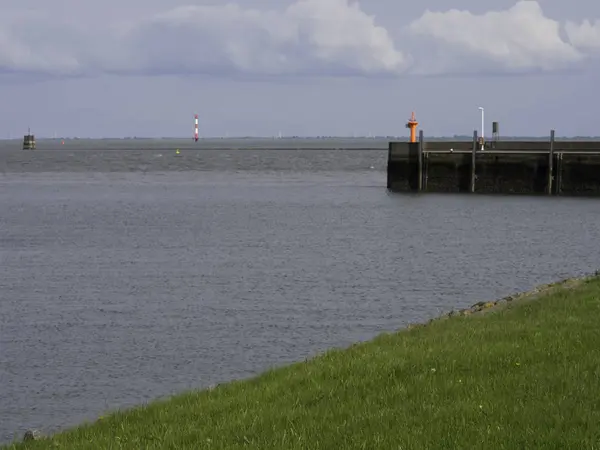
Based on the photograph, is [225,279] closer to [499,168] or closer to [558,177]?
[558,177]

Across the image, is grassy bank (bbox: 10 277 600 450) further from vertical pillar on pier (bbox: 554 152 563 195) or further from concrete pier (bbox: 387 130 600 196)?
concrete pier (bbox: 387 130 600 196)

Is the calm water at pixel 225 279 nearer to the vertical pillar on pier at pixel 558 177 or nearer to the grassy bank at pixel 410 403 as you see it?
the vertical pillar on pier at pixel 558 177

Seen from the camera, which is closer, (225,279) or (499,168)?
(225,279)

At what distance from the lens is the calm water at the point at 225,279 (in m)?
19.3

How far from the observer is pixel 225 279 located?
31547 millimetres

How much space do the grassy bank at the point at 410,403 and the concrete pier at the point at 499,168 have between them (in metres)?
48.8

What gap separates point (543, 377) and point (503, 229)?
37.0 metres

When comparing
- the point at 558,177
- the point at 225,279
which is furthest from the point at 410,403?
the point at 558,177

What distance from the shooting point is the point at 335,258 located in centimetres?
3706

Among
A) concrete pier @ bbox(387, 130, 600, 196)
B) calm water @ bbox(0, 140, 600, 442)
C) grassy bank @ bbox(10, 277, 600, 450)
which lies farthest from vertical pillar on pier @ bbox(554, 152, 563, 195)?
grassy bank @ bbox(10, 277, 600, 450)

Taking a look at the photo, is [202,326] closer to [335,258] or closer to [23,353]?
[23,353]

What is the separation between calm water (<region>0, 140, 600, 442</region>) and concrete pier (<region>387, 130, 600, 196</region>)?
5.99 ft

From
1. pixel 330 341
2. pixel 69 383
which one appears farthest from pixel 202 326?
pixel 69 383

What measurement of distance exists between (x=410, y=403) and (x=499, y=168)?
55.8 m
